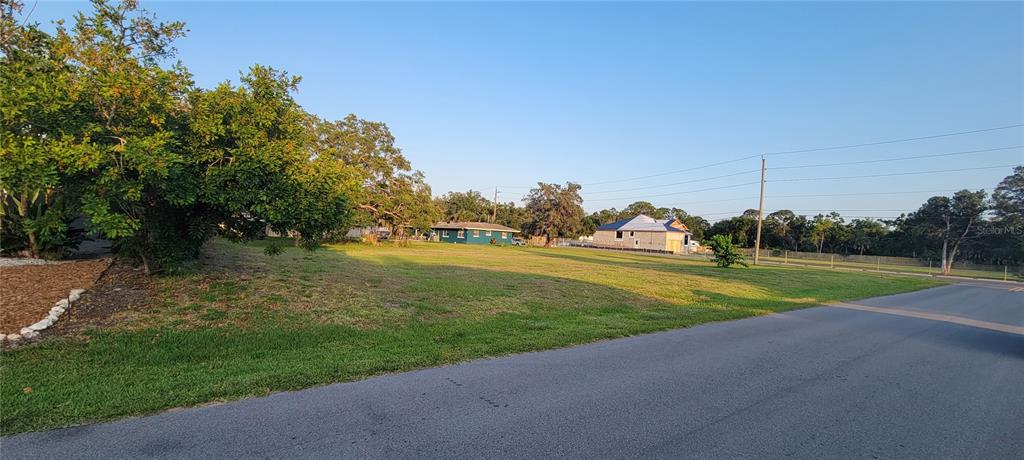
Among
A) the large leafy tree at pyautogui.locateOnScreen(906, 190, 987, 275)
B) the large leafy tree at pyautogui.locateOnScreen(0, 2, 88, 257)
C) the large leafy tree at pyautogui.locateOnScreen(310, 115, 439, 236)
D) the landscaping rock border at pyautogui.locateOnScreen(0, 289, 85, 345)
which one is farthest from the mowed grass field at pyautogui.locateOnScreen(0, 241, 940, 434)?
the large leafy tree at pyautogui.locateOnScreen(906, 190, 987, 275)

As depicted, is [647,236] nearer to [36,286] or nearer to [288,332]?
[288,332]

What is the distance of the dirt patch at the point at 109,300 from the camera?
21.7 ft

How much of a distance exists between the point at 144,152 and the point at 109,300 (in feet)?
9.45

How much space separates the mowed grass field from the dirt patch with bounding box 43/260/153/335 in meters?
0.21

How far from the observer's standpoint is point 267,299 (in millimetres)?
9242

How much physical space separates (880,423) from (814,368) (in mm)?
2062

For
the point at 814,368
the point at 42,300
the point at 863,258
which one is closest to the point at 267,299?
the point at 42,300

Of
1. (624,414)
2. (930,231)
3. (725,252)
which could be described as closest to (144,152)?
(624,414)

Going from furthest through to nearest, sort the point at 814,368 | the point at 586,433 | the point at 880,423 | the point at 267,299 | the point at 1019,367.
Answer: the point at 267,299, the point at 1019,367, the point at 814,368, the point at 880,423, the point at 586,433

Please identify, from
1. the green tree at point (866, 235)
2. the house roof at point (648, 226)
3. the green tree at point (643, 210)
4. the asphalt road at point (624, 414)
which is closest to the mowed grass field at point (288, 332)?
the asphalt road at point (624, 414)

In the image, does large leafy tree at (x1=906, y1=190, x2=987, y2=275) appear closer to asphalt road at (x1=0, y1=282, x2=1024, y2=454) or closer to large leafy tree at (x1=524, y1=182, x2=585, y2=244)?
large leafy tree at (x1=524, y1=182, x2=585, y2=244)

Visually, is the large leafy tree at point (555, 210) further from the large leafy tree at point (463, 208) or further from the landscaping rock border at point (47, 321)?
the landscaping rock border at point (47, 321)

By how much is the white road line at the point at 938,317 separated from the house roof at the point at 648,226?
56.7m

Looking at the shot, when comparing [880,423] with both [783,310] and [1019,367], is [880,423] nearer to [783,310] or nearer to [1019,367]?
[1019,367]
